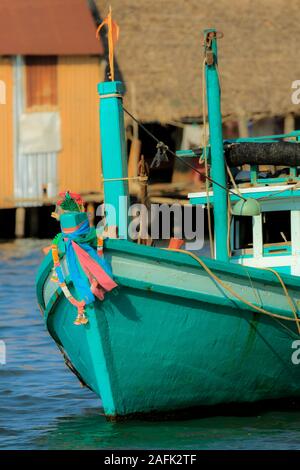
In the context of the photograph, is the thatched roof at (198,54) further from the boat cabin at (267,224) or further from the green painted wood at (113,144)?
the green painted wood at (113,144)

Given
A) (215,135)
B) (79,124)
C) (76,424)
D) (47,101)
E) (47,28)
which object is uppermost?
(47,28)

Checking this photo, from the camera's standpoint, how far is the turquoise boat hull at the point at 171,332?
11305mm

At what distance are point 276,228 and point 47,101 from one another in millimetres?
20132

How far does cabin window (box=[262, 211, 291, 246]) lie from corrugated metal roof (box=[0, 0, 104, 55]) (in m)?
19.5

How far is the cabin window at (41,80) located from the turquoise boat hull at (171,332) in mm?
20790

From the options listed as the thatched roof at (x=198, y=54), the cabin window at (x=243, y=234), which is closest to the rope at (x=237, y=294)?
the cabin window at (x=243, y=234)

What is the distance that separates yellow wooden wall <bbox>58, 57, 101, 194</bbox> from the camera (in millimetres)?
32094

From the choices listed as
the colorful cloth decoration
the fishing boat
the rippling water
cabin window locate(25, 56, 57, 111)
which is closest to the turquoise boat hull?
the fishing boat

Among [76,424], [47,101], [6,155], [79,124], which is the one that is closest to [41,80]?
[47,101]

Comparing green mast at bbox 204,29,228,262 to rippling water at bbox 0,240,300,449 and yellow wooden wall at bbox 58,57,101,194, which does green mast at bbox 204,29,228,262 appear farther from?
yellow wooden wall at bbox 58,57,101,194

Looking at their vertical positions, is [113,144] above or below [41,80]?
below

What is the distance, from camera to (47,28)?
32094mm

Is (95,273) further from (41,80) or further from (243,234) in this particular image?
(41,80)
